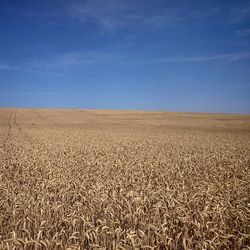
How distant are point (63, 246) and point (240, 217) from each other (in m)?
3.61

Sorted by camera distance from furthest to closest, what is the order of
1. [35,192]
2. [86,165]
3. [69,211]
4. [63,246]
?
[86,165]
[35,192]
[69,211]
[63,246]

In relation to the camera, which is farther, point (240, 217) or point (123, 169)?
point (123, 169)

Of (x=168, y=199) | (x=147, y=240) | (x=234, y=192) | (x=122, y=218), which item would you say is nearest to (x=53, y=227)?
(x=122, y=218)

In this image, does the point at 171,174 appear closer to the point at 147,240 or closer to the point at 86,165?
the point at 86,165

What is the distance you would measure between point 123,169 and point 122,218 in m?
5.30

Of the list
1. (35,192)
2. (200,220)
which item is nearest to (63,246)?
(200,220)

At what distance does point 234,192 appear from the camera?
306 inches

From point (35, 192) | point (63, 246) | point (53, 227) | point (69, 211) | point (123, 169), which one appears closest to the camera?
point (63, 246)

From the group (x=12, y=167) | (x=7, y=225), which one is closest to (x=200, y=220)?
(x=7, y=225)

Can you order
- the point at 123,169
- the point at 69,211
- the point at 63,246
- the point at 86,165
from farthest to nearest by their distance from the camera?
the point at 86,165 < the point at 123,169 < the point at 69,211 < the point at 63,246

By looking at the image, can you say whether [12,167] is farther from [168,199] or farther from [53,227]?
[168,199]

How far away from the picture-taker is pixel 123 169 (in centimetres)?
1098

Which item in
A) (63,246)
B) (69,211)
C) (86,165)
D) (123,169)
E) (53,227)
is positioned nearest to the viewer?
(63,246)

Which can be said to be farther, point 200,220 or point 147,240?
point 200,220
